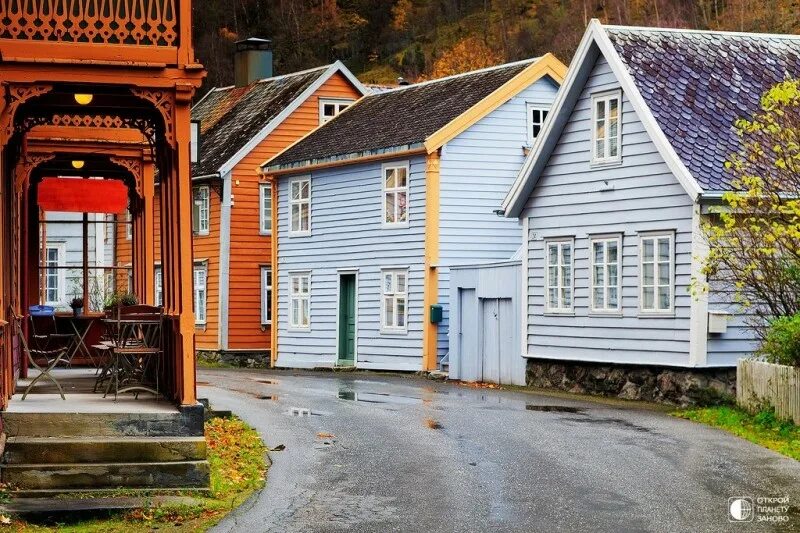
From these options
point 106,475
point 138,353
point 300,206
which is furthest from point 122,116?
point 300,206

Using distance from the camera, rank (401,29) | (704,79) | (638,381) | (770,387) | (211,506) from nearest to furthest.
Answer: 1. (211,506)
2. (770,387)
3. (638,381)
4. (704,79)
5. (401,29)

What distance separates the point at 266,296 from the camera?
42.4 metres

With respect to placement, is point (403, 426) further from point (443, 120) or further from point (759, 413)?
point (443, 120)

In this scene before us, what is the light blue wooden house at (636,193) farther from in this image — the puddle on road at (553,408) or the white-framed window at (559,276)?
the puddle on road at (553,408)

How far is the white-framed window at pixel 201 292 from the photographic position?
4309 cm

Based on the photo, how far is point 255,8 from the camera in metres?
95.6

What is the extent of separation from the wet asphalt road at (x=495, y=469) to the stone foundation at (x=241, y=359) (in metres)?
19.0

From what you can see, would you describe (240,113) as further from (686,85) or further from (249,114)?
(686,85)

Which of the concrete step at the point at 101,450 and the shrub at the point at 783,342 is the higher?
the shrub at the point at 783,342

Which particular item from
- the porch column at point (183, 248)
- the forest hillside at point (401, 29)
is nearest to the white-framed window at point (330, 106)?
the forest hillside at point (401, 29)

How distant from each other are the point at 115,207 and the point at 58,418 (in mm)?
9717

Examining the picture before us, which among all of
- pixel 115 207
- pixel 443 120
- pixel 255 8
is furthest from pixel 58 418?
pixel 255 8

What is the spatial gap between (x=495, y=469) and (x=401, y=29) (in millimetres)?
80586

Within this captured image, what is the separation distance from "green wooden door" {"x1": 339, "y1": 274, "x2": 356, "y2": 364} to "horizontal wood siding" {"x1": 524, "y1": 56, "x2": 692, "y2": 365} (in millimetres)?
8874
